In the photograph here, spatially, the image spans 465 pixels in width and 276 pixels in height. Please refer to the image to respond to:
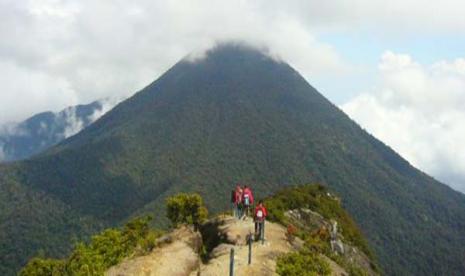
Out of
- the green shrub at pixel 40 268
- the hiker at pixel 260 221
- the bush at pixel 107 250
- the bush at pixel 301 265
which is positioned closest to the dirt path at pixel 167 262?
the bush at pixel 107 250

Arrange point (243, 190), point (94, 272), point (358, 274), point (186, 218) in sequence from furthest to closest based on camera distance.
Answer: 1. point (186, 218)
2. point (243, 190)
3. point (358, 274)
4. point (94, 272)

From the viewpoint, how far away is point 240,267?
39000mm

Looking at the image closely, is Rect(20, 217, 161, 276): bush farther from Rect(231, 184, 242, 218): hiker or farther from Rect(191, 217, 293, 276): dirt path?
Rect(231, 184, 242, 218): hiker

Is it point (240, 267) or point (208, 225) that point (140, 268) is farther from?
point (208, 225)

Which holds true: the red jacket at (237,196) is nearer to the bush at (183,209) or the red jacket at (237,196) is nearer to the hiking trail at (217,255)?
the hiking trail at (217,255)

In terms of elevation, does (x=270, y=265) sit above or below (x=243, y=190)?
below

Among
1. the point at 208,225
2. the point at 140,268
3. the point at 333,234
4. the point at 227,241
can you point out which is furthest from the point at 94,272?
the point at 333,234

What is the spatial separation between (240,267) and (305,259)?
16.1 feet

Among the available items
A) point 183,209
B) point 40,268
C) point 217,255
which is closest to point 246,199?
point 217,255

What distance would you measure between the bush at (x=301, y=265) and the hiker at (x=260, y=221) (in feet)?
10.9

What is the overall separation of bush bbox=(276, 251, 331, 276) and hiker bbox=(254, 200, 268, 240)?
→ 10.9 ft

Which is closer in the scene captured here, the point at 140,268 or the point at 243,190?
the point at 140,268

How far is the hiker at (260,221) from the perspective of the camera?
45562 millimetres

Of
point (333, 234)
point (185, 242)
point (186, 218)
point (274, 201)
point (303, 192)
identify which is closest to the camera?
point (185, 242)
